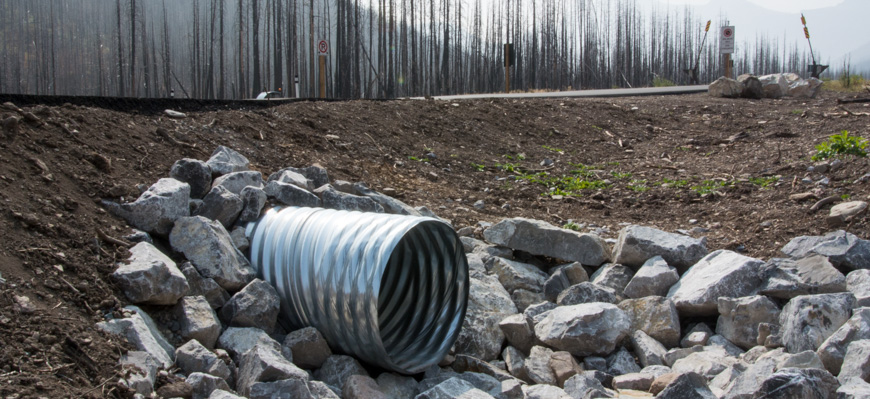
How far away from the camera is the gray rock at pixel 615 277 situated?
197 inches

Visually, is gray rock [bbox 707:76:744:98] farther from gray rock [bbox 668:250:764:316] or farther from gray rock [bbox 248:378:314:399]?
gray rock [bbox 248:378:314:399]

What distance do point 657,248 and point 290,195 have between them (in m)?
2.93

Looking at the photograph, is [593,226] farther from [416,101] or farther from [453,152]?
[416,101]

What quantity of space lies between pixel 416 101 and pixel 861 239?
23.4 feet

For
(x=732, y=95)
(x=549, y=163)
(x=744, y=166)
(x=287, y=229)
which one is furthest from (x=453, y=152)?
(x=732, y=95)

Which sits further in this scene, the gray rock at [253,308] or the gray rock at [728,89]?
the gray rock at [728,89]

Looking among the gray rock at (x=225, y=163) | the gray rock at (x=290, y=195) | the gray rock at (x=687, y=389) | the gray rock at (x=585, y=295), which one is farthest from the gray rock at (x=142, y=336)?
the gray rock at (x=585, y=295)

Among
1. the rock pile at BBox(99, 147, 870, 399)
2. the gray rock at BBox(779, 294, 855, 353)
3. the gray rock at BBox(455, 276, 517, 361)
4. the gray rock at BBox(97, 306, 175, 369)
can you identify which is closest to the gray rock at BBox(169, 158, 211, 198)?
the rock pile at BBox(99, 147, 870, 399)

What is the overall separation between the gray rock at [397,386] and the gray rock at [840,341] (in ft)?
7.95

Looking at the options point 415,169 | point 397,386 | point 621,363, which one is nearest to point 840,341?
point 621,363

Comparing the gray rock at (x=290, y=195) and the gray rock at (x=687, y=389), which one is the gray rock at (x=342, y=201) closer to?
the gray rock at (x=290, y=195)

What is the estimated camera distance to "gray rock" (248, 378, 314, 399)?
2883 mm

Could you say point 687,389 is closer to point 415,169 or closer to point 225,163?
point 225,163

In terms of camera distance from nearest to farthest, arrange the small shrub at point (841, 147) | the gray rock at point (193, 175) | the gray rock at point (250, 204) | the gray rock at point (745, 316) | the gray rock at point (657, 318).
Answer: the gray rock at point (745, 316)
the gray rock at point (657, 318)
the gray rock at point (250, 204)
the gray rock at point (193, 175)
the small shrub at point (841, 147)
